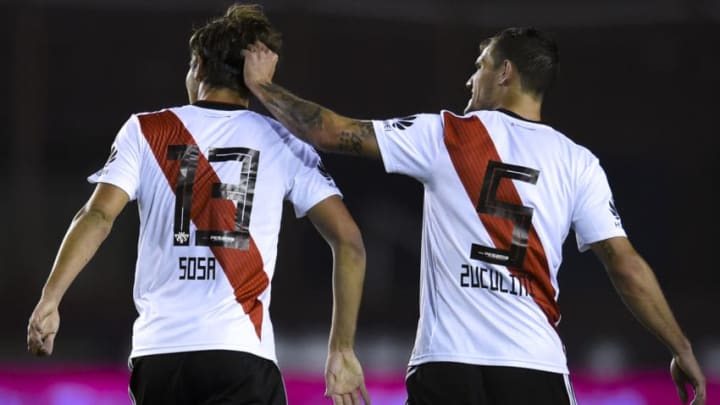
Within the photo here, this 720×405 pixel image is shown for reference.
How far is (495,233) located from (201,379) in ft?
3.60

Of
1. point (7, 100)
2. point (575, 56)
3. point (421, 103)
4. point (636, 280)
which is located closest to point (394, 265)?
point (421, 103)

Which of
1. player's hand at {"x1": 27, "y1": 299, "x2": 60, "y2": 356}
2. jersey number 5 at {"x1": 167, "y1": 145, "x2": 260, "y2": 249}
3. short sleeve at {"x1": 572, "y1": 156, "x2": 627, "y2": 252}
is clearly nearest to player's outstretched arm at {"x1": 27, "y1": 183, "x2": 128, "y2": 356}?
player's hand at {"x1": 27, "y1": 299, "x2": 60, "y2": 356}

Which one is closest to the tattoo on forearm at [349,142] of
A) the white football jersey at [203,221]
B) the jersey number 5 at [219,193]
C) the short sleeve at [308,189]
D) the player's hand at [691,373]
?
the short sleeve at [308,189]

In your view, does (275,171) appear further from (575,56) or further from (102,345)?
(575,56)

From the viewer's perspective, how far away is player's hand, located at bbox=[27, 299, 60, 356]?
3.71 metres

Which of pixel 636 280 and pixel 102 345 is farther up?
pixel 636 280

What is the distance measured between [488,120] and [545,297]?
649 millimetres

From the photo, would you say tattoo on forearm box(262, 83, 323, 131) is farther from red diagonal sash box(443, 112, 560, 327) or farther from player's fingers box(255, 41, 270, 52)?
red diagonal sash box(443, 112, 560, 327)

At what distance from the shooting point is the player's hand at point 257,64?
4.36m

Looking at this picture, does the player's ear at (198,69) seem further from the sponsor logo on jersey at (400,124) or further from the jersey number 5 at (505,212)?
Result: the jersey number 5 at (505,212)

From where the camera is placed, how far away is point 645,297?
4527mm

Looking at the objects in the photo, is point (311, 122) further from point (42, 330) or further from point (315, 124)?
point (42, 330)

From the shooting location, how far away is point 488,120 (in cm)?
439

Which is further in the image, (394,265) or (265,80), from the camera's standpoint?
(394,265)
